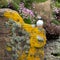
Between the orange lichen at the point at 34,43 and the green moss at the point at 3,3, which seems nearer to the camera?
the orange lichen at the point at 34,43

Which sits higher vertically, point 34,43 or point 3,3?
point 3,3

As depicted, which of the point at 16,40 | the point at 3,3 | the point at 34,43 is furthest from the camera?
the point at 3,3

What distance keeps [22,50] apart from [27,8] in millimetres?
5503

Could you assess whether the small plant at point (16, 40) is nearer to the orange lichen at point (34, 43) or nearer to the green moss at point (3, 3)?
the orange lichen at point (34, 43)

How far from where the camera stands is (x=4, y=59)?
27.6 feet

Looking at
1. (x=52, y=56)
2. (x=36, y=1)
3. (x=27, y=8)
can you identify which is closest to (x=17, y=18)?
(x=52, y=56)

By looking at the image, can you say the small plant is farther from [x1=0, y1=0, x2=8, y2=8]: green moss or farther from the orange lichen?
[x1=0, y1=0, x2=8, y2=8]: green moss

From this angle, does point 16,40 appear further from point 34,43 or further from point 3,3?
point 3,3

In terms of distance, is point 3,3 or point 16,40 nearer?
point 16,40

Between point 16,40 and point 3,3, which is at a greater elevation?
point 3,3

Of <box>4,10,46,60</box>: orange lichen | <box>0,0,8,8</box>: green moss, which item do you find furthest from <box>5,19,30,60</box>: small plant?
<box>0,0,8,8</box>: green moss

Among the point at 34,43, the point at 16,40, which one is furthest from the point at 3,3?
the point at 34,43

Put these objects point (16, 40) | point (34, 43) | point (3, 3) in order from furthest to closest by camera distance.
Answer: point (3, 3), point (16, 40), point (34, 43)

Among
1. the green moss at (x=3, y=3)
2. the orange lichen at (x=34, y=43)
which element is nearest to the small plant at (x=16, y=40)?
the orange lichen at (x=34, y=43)
